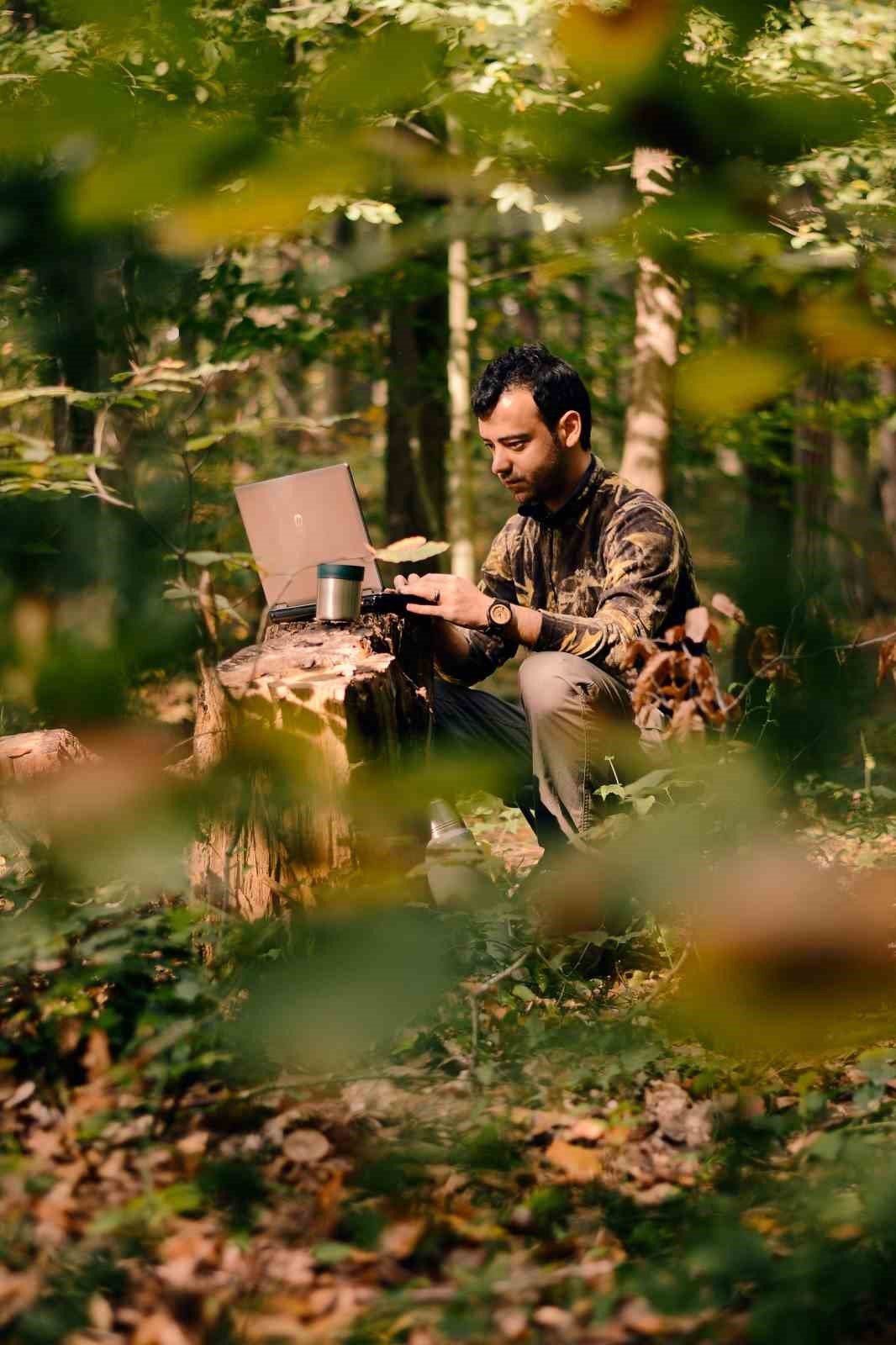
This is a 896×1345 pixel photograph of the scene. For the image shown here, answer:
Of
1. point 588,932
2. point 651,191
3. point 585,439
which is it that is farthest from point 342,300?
point 651,191

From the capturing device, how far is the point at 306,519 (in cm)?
333

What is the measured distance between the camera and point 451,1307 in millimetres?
1983

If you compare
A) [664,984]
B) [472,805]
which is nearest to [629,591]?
[664,984]

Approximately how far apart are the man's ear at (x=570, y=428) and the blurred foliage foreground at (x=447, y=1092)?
0.92 m

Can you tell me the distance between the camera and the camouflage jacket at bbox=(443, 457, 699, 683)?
371 cm

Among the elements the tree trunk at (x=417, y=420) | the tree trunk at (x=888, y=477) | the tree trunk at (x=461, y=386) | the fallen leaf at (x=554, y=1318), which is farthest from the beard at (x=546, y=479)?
the tree trunk at (x=888, y=477)

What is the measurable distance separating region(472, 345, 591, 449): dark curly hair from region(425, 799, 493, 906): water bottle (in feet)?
5.44

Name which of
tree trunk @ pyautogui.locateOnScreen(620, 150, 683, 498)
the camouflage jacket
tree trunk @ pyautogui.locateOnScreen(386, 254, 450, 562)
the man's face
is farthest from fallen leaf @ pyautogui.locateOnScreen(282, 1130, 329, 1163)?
tree trunk @ pyautogui.locateOnScreen(386, 254, 450, 562)

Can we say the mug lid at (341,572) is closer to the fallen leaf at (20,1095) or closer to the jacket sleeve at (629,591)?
the jacket sleeve at (629,591)

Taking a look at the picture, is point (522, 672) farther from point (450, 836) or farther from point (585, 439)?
point (450, 836)

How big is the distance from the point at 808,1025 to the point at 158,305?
1.19 metres

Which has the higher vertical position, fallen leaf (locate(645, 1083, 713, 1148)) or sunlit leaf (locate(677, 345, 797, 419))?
sunlit leaf (locate(677, 345, 797, 419))

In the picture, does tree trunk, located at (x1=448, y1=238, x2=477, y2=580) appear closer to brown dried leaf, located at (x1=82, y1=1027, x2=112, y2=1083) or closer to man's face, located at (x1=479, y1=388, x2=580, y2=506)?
man's face, located at (x1=479, y1=388, x2=580, y2=506)

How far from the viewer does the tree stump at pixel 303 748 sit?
1.02m
